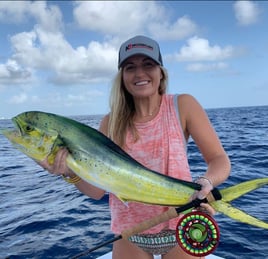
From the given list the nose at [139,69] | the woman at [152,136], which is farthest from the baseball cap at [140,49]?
the nose at [139,69]

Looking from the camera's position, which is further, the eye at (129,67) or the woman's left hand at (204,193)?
the eye at (129,67)

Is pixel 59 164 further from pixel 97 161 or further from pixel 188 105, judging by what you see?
pixel 188 105

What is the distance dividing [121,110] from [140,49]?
1.69 ft

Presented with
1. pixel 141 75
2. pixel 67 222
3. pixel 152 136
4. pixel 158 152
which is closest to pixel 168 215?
pixel 158 152

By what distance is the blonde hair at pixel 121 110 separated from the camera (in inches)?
102

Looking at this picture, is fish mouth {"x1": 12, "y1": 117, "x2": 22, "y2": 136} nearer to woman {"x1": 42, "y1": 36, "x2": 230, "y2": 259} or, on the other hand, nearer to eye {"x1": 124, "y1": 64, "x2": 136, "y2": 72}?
woman {"x1": 42, "y1": 36, "x2": 230, "y2": 259}

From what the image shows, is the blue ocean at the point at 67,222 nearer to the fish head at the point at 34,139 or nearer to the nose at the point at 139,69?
the fish head at the point at 34,139

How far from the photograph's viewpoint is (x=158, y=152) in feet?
8.11

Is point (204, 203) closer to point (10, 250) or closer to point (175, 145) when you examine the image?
point (175, 145)

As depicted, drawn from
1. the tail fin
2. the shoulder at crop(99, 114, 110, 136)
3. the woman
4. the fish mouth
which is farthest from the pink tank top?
the fish mouth

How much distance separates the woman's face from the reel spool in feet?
3.07

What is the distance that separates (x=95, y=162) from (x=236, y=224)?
185 inches

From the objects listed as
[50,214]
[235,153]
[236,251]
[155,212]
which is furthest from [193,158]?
[155,212]

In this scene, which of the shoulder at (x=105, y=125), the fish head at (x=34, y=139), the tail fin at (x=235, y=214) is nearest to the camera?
the tail fin at (x=235, y=214)
